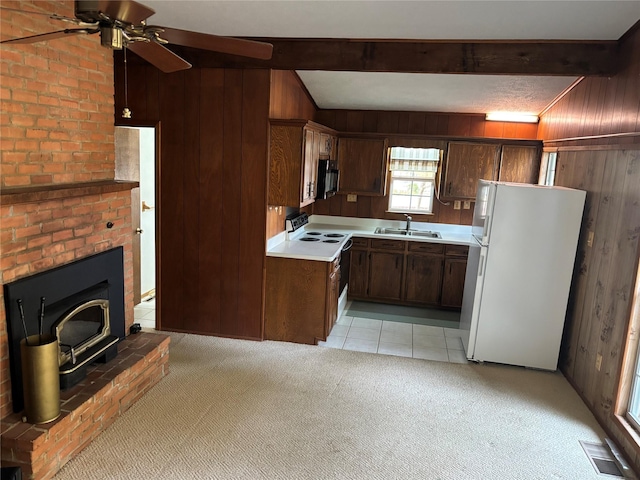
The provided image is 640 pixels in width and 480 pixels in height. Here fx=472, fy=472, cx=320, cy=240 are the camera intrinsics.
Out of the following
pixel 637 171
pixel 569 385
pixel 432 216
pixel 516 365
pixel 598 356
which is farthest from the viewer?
pixel 432 216

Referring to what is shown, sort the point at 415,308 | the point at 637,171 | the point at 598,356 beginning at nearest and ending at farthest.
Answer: the point at 637,171 < the point at 598,356 < the point at 415,308

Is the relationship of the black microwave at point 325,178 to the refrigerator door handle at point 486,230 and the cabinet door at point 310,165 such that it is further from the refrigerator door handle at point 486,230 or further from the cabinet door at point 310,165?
the refrigerator door handle at point 486,230

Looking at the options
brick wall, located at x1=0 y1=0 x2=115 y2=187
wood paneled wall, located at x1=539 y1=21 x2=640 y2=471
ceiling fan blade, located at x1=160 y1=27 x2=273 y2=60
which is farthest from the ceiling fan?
wood paneled wall, located at x1=539 y1=21 x2=640 y2=471

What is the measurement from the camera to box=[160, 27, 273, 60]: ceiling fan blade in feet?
6.15

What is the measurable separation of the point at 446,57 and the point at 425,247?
8.28 ft

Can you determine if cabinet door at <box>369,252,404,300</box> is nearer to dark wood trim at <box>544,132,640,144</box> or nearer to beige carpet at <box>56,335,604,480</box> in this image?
beige carpet at <box>56,335,604,480</box>

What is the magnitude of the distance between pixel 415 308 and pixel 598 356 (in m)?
2.56

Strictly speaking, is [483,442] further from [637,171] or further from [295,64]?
[295,64]

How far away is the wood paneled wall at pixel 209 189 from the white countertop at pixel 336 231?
35 cm

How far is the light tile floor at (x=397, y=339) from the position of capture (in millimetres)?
4270

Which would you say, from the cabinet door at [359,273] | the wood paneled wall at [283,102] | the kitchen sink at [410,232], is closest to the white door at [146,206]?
the wood paneled wall at [283,102]

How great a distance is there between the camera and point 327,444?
279 centimetres

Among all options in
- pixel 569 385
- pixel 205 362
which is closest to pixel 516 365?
pixel 569 385

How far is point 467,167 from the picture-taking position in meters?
5.66
